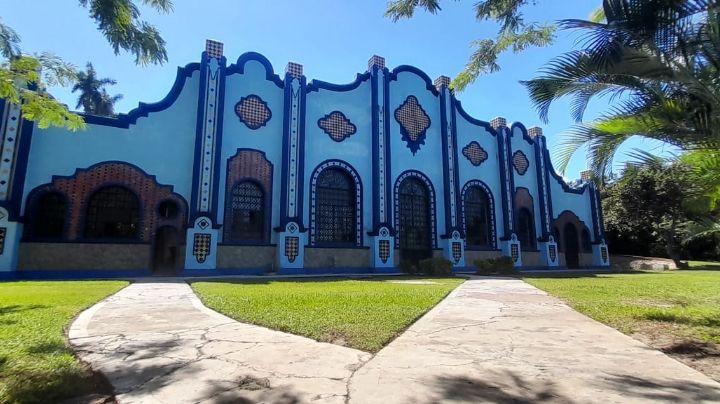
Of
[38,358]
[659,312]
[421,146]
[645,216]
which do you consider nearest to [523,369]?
[38,358]

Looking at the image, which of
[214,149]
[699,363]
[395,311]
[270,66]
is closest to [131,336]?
[395,311]

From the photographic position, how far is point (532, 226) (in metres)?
23.7

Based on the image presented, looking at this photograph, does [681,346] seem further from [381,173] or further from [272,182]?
[381,173]

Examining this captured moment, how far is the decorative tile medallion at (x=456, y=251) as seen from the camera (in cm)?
1973

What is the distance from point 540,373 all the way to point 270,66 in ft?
57.8

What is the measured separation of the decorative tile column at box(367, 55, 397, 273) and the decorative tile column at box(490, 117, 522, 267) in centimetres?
699

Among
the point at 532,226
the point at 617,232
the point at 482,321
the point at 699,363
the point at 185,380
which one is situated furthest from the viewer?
the point at 617,232

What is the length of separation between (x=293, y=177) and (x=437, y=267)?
679 cm

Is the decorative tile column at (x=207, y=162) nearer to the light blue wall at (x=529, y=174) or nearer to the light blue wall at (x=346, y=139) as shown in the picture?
the light blue wall at (x=346, y=139)

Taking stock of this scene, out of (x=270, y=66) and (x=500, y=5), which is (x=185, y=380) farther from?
(x=270, y=66)

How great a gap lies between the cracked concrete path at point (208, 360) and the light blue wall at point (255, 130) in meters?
12.1

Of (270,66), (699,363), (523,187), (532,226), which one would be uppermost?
(270,66)

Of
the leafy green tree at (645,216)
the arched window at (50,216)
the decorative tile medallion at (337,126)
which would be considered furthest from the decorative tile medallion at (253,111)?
the leafy green tree at (645,216)

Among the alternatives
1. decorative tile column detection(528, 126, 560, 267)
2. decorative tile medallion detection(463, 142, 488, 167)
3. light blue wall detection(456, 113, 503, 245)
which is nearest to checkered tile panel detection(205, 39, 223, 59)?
light blue wall detection(456, 113, 503, 245)
